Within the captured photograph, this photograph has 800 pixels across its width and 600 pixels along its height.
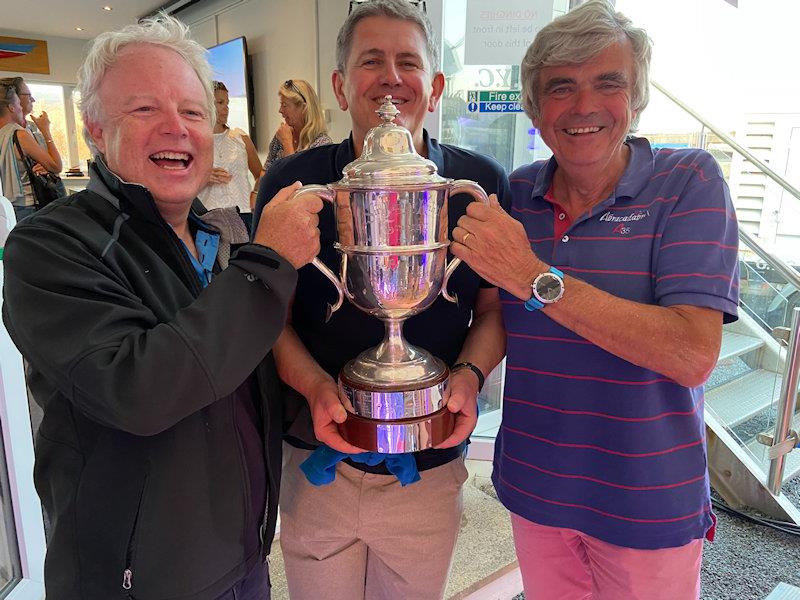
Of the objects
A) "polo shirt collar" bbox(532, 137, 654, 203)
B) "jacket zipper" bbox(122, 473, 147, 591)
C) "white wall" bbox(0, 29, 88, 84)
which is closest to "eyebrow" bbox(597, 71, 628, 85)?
"polo shirt collar" bbox(532, 137, 654, 203)

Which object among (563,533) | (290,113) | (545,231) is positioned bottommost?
(563,533)

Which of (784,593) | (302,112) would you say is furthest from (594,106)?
(302,112)

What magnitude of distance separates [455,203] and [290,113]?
2.57 m

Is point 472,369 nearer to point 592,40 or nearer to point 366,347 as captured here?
point 366,347

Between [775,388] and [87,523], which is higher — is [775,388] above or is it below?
below

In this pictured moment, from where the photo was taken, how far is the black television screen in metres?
5.86

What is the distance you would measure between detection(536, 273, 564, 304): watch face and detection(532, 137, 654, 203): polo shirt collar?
9.4 inches

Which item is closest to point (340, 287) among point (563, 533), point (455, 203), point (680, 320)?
point (455, 203)

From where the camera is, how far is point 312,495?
1.22 m

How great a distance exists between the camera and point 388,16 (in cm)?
120

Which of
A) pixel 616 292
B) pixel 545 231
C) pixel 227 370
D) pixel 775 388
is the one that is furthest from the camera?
pixel 775 388

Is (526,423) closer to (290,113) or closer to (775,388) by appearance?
(775,388)

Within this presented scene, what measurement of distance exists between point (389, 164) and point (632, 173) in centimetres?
50

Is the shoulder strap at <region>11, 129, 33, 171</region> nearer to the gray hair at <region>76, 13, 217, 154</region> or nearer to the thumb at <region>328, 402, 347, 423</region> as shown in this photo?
the gray hair at <region>76, 13, 217, 154</region>
